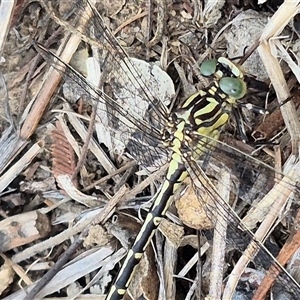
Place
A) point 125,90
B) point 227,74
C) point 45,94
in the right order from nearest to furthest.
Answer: point 227,74 → point 125,90 → point 45,94

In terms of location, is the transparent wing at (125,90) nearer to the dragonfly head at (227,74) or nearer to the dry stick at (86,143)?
the dry stick at (86,143)

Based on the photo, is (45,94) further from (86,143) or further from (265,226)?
(265,226)

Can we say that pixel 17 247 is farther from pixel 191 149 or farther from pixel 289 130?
pixel 289 130

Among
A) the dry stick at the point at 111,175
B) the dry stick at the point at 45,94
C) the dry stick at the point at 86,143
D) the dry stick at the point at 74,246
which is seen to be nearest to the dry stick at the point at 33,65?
the dry stick at the point at 45,94

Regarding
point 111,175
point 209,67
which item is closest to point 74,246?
point 111,175

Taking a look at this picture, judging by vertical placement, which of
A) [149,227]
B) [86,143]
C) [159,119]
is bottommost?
[149,227]

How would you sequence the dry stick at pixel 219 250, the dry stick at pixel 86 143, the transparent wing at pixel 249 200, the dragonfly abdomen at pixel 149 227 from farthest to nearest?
the dry stick at pixel 86 143, the dragonfly abdomen at pixel 149 227, the dry stick at pixel 219 250, the transparent wing at pixel 249 200

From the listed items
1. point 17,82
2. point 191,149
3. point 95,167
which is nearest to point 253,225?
point 191,149

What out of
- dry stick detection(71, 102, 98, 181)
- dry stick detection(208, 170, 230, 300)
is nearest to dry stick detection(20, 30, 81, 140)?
dry stick detection(71, 102, 98, 181)
